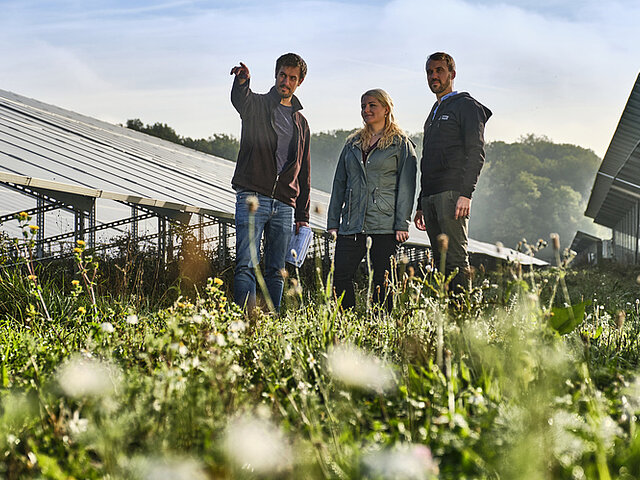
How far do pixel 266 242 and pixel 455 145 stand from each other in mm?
1560

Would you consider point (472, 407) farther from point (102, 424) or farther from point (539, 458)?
point (102, 424)

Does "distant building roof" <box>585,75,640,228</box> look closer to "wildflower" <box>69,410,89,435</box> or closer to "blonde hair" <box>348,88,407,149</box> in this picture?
"blonde hair" <box>348,88,407,149</box>

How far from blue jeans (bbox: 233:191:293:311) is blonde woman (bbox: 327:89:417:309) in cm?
37

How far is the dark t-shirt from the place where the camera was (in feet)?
13.7

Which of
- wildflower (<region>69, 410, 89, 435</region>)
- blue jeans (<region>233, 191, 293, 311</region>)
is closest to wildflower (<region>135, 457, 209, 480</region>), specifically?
wildflower (<region>69, 410, 89, 435</region>)

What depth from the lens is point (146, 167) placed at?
33.3 feet

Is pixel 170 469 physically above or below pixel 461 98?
below

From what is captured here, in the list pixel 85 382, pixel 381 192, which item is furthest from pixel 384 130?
pixel 85 382

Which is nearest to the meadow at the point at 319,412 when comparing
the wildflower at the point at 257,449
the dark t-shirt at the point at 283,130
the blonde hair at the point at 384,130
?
the wildflower at the point at 257,449

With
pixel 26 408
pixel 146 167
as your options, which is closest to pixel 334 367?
pixel 26 408

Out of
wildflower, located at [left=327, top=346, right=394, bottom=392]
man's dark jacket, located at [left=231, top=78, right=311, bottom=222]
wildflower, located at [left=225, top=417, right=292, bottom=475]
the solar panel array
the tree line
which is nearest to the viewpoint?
wildflower, located at [left=225, top=417, right=292, bottom=475]

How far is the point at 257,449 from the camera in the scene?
1.35 meters

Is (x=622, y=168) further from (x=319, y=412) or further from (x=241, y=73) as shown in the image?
(x=319, y=412)

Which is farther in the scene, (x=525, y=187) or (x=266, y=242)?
(x=525, y=187)
